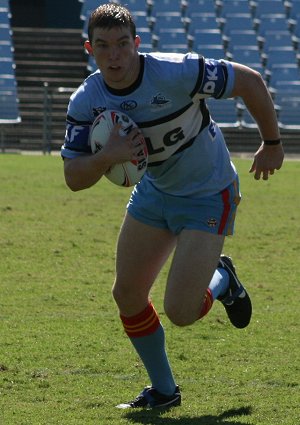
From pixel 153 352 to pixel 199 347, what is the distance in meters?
1.32

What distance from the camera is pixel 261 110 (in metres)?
5.55

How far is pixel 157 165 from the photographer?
18.1 feet

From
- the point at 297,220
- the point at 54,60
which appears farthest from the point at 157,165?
the point at 54,60

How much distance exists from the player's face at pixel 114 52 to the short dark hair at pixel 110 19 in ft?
0.07

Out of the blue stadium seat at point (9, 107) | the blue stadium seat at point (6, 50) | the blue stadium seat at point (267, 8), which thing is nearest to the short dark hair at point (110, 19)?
the blue stadium seat at point (9, 107)

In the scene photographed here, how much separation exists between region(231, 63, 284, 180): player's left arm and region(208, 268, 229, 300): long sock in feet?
2.44

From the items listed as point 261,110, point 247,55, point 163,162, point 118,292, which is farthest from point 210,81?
point 247,55

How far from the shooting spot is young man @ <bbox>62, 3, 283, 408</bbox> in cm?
521

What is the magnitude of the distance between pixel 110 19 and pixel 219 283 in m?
1.82

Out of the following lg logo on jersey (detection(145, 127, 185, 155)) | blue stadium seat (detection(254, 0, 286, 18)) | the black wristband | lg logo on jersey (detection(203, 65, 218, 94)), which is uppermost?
lg logo on jersey (detection(203, 65, 218, 94))

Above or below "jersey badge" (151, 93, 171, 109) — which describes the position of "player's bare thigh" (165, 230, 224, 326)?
below

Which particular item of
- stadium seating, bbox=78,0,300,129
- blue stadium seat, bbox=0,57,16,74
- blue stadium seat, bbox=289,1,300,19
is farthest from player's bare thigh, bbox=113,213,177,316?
blue stadium seat, bbox=289,1,300,19

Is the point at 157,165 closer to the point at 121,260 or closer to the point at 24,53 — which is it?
the point at 121,260

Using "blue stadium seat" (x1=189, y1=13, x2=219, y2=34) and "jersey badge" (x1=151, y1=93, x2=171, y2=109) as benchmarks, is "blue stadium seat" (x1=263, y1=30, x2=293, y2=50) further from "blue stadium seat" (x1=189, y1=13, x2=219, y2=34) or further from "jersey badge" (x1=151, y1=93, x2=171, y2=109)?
"jersey badge" (x1=151, y1=93, x2=171, y2=109)
